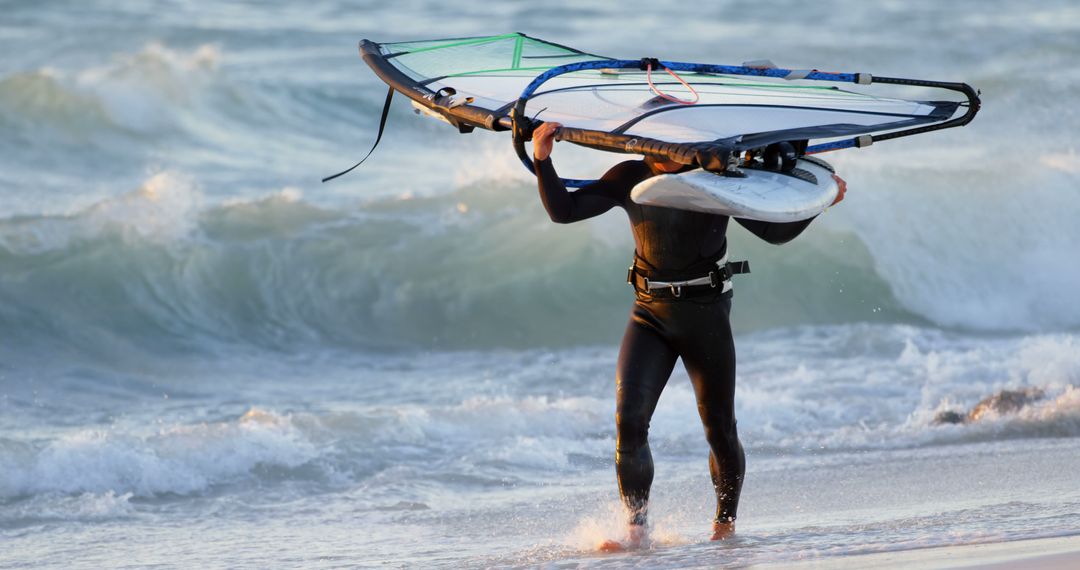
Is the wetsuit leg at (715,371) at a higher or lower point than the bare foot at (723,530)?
higher

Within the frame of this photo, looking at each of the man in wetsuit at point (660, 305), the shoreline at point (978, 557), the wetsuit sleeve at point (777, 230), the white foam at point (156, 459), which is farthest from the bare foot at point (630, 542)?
the white foam at point (156, 459)

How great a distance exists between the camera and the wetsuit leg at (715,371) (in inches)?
194

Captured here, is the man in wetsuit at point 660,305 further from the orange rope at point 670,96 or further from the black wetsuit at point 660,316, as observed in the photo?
the orange rope at point 670,96

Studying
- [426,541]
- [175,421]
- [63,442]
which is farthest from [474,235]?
[426,541]

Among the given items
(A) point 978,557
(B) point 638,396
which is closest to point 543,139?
(B) point 638,396

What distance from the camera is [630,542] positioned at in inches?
203

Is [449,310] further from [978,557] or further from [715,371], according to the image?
[978,557]

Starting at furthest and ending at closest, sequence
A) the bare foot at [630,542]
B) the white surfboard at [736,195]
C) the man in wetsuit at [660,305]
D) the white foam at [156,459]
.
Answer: the white foam at [156,459] < the bare foot at [630,542] < the man in wetsuit at [660,305] < the white surfboard at [736,195]

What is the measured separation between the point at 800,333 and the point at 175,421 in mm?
5467

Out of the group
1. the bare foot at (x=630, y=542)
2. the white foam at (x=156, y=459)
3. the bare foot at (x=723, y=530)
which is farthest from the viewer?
the white foam at (x=156, y=459)

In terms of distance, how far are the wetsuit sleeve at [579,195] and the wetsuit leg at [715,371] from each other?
458mm

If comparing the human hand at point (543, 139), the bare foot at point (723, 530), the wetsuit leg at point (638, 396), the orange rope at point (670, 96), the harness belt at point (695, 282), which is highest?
the orange rope at point (670, 96)

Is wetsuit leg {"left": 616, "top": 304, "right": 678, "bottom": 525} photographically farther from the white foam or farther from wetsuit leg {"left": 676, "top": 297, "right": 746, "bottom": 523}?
the white foam

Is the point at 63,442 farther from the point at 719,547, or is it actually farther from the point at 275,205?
the point at 275,205
